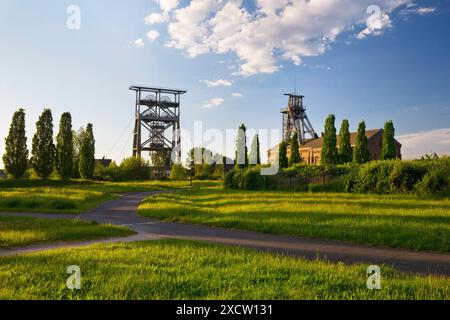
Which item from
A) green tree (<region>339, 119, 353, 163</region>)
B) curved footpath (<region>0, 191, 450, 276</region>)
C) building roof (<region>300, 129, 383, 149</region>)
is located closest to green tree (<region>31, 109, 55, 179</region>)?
green tree (<region>339, 119, 353, 163</region>)

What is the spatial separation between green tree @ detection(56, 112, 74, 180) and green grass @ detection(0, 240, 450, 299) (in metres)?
51.9

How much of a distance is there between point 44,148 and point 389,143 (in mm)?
47861

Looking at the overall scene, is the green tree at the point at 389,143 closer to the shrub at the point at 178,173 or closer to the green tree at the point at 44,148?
the shrub at the point at 178,173

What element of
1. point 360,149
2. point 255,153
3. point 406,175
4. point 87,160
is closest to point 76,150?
point 87,160

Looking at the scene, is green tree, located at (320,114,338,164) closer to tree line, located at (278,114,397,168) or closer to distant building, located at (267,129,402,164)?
tree line, located at (278,114,397,168)

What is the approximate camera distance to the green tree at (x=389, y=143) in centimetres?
4980

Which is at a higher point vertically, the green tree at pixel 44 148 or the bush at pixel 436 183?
the green tree at pixel 44 148

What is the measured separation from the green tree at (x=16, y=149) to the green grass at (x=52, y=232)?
4152cm

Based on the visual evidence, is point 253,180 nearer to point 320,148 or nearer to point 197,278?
point 197,278

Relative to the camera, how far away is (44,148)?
55625mm

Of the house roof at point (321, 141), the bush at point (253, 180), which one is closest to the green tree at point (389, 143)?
the bush at point (253, 180)

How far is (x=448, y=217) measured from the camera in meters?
14.6

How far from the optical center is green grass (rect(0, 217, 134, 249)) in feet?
40.9

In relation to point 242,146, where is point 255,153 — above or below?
below
